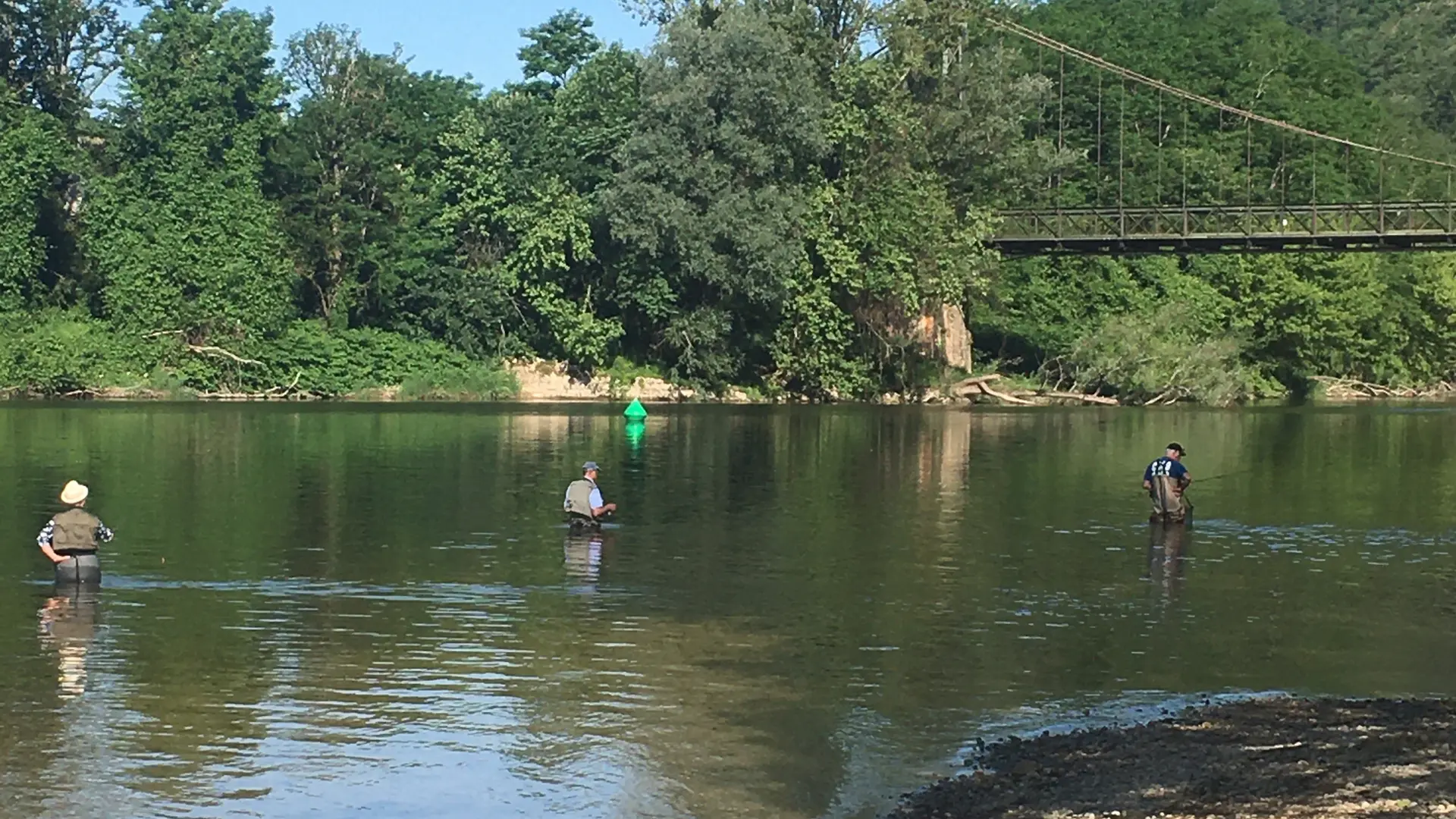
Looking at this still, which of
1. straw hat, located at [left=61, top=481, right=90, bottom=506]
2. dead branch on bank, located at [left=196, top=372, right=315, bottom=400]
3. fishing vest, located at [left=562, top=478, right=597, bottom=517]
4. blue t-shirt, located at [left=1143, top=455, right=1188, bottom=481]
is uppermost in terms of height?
dead branch on bank, located at [left=196, top=372, right=315, bottom=400]

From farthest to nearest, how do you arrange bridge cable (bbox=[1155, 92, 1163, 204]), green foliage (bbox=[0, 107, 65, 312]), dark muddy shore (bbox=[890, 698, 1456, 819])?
bridge cable (bbox=[1155, 92, 1163, 204])
green foliage (bbox=[0, 107, 65, 312])
dark muddy shore (bbox=[890, 698, 1456, 819])

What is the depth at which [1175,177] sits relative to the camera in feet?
349

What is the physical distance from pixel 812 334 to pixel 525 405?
564 inches

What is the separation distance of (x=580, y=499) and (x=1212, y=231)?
6804 cm

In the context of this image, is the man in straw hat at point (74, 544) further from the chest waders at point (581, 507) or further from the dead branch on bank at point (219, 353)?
the dead branch on bank at point (219, 353)

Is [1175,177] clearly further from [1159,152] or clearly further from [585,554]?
[585,554]

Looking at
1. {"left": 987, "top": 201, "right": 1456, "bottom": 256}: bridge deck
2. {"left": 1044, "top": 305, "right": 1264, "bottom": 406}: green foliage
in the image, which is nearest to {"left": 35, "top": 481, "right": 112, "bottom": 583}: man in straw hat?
{"left": 987, "top": 201, "right": 1456, "bottom": 256}: bridge deck

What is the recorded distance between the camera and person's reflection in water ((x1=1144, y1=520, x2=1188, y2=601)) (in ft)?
91.6

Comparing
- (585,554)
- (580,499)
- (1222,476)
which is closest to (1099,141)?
(1222,476)

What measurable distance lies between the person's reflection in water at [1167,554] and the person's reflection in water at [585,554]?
842 cm

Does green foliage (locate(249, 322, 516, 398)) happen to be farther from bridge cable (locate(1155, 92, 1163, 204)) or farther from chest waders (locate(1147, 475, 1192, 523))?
chest waders (locate(1147, 475, 1192, 523))

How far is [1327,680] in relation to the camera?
65.9 feet

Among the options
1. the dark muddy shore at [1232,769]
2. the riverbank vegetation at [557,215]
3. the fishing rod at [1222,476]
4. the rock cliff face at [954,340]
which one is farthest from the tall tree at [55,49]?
the dark muddy shore at [1232,769]

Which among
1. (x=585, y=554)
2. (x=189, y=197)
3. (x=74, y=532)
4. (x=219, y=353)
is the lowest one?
(x=585, y=554)
